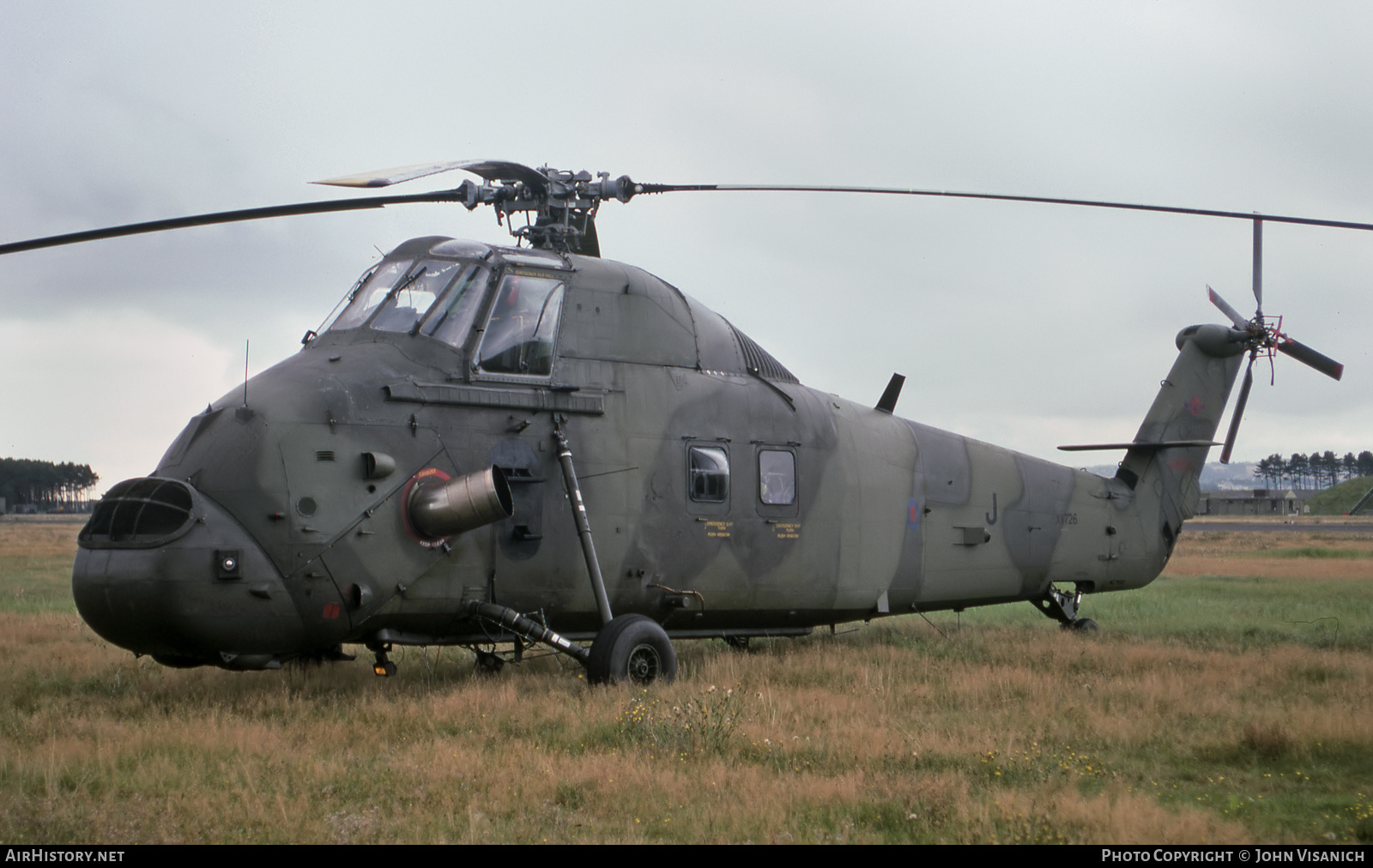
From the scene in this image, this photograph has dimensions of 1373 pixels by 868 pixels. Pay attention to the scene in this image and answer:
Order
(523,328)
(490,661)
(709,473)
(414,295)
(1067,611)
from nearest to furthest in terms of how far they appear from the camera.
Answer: (414,295)
(523,328)
(490,661)
(709,473)
(1067,611)

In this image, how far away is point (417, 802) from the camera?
698 centimetres

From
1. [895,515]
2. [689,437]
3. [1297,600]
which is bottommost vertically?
[1297,600]

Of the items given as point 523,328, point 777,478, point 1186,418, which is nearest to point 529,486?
point 523,328

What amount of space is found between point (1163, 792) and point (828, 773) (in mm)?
2175

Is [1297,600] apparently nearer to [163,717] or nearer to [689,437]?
[689,437]

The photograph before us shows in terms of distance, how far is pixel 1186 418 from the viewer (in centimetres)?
1844

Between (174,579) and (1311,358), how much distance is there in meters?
15.9

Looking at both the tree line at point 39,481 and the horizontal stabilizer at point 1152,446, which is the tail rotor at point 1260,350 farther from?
the tree line at point 39,481

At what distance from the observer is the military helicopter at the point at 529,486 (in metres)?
9.52

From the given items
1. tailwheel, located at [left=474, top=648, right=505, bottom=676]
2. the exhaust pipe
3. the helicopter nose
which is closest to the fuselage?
the helicopter nose

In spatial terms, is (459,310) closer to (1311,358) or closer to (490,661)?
(490,661)

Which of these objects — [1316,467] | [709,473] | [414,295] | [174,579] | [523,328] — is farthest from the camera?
[1316,467]
